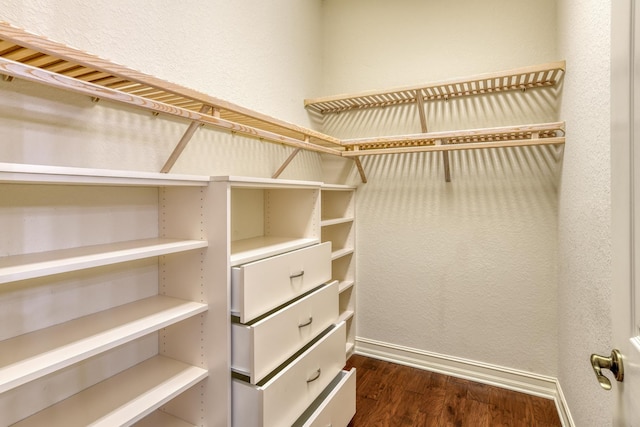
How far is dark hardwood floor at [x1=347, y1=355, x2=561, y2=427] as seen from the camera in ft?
5.76

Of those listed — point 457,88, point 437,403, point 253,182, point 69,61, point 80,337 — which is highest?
point 457,88

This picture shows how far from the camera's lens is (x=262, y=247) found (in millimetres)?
1493

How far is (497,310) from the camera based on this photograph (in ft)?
6.90

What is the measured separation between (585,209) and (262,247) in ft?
4.40

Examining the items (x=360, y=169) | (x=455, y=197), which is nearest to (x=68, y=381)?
(x=360, y=169)

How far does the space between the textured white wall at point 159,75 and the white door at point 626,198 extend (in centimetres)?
139

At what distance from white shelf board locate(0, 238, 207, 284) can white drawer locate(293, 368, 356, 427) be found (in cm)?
85

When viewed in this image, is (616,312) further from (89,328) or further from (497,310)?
(497,310)

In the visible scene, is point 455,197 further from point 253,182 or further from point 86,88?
point 86,88

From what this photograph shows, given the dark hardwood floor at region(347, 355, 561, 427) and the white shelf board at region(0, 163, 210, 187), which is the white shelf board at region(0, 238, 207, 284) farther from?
the dark hardwood floor at region(347, 355, 561, 427)

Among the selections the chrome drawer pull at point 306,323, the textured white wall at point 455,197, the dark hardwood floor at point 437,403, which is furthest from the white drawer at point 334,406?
the textured white wall at point 455,197

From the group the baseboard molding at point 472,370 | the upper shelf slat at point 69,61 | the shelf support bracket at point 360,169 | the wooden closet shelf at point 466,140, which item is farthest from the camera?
the shelf support bracket at point 360,169

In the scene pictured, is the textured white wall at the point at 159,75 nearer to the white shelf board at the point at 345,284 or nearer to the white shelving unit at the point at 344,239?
the white shelving unit at the point at 344,239

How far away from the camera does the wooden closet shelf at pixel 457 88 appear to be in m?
1.74
